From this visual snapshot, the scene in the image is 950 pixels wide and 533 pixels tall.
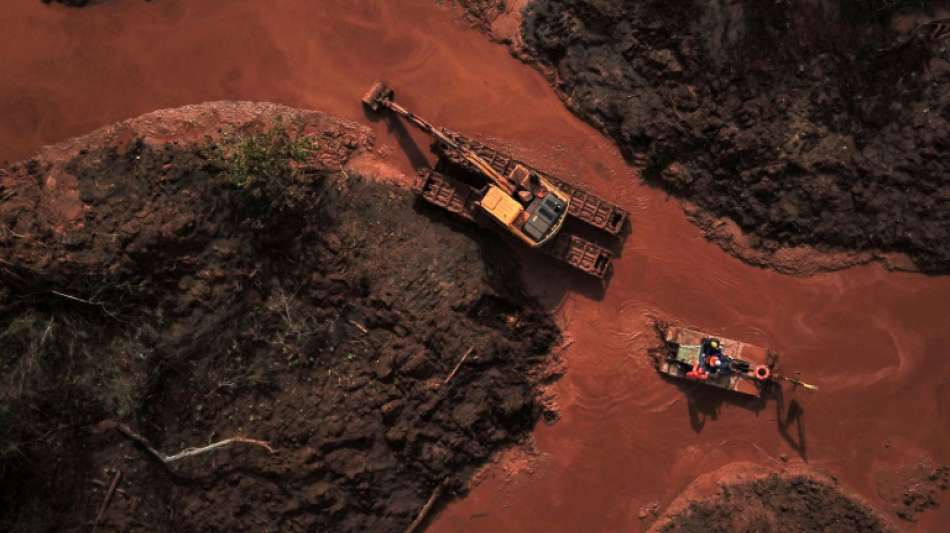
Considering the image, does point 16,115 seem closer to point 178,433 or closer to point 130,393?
point 130,393

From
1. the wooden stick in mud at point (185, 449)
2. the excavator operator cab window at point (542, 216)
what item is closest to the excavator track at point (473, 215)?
the excavator operator cab window at point (542, 216)

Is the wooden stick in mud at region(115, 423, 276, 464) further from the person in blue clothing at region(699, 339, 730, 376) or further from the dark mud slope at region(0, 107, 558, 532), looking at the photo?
the person in blue clothing at region(699, 339, 730, 376)

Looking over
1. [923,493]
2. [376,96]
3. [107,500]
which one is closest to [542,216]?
[376,96]

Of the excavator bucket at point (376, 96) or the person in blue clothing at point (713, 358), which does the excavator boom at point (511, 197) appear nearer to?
the excavator bucket at point (376, 96)

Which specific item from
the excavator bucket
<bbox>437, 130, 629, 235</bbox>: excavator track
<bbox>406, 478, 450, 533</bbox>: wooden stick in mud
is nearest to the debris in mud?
<bbox>437, 130, 629, 235</bbox>: excavator track

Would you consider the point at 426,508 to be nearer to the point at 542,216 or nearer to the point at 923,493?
the point at 542,216
